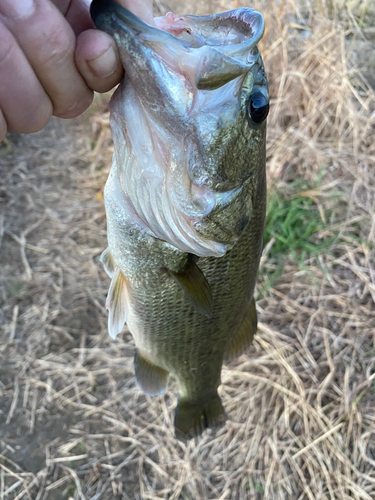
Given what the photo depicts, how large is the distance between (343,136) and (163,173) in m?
2.66

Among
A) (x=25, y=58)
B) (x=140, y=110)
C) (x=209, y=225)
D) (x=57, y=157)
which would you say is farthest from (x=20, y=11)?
(x=57, y=157)

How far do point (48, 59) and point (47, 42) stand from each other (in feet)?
0.09

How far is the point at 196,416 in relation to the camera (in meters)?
1.66

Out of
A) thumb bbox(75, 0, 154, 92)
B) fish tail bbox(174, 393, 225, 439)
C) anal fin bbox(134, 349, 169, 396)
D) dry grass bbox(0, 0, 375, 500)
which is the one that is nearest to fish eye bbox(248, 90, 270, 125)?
thumb bbox(75, 0, 154, 92)

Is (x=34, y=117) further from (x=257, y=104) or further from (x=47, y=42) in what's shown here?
(x=257, y=104)

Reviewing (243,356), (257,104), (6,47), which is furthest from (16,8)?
(243,356)

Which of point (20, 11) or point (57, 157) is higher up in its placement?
point (20, 11)

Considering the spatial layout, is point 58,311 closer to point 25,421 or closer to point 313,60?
point 25,421

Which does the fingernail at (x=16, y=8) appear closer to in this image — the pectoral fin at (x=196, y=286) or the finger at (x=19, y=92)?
the finger at (x=19, y=92)

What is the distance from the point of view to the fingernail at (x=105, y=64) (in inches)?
27.3

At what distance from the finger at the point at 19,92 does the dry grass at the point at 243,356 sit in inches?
74.2

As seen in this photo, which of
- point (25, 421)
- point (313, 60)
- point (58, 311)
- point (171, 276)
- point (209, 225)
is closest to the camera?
point (209, 225)

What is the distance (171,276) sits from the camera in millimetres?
1109

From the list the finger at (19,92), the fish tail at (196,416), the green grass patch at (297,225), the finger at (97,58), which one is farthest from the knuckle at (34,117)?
the green grass patch at (297,225)
